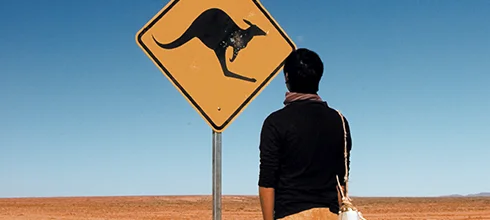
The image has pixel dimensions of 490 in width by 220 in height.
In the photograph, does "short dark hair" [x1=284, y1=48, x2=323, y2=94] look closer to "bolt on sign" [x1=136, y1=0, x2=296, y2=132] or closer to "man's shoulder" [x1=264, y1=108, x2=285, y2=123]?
"man's shoulder" [x1=264, y1=108, x2=285, y2=123]

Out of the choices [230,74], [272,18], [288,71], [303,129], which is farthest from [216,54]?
[303,129]

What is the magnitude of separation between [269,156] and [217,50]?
42.1 inches

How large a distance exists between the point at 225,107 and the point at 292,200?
983mm

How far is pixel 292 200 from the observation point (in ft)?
9.20

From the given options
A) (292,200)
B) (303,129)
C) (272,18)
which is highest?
(272,18)

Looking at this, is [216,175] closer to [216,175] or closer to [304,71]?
[216,175]

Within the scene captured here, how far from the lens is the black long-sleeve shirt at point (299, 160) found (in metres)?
2.82

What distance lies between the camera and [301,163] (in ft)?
9.27

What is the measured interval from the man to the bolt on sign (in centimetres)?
78

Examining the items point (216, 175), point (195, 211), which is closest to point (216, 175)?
point (216, 175)

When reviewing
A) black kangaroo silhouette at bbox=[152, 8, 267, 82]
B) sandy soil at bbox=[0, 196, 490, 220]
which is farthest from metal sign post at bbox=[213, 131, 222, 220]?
sandy soil at bbox=[0, 196, 490, 220]

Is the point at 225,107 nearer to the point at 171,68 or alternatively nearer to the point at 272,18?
the point at 171,68

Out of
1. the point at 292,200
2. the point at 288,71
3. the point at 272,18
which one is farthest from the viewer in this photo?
the point at 272,18

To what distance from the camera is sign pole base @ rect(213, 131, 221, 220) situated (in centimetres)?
353
